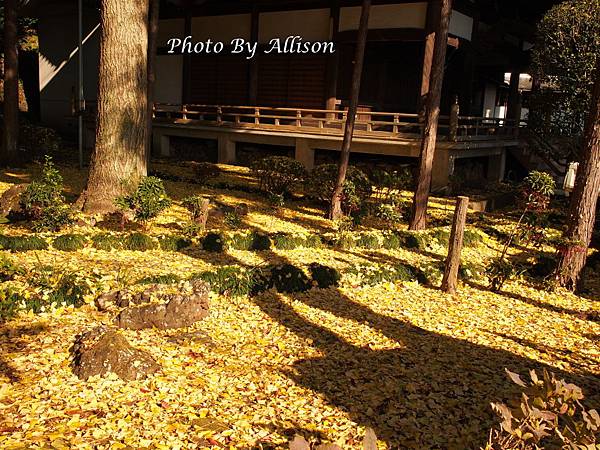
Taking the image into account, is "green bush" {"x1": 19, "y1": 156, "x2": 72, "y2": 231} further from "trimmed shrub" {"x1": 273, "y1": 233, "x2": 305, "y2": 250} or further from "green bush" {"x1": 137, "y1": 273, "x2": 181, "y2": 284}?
"trimmed shrub" {"x1": 273, "y1": 233, "x2": 305, "y2": 250}

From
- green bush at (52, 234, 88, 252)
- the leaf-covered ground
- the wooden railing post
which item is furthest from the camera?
the wooden railing post

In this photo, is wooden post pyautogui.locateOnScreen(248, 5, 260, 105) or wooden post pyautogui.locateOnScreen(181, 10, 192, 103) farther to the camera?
wooden post pyautogui.locateOnScreen(181, 10, 192, 103)

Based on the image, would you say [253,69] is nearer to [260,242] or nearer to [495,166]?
[495,166]

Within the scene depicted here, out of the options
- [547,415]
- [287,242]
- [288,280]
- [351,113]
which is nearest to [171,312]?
[288,280]

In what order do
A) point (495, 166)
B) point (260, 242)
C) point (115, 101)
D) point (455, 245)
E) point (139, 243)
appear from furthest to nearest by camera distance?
point (495, 166) < point (115, 101) < point (260, 242) < point (139, 243) < point (455, 245)

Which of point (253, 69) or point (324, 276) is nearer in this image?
point (324, 276)

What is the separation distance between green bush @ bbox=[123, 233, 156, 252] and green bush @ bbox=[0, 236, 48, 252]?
1.28 metres

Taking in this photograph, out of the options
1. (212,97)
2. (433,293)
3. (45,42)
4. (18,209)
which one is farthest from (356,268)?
(45,42)

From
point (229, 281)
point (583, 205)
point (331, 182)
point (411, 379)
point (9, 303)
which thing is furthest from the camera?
point (331, 182)

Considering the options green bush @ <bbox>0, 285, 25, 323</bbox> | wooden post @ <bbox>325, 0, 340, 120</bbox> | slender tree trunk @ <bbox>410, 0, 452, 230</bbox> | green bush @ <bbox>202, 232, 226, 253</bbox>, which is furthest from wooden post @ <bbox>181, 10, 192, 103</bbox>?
green bush @ <bbox>0, 285, 25, 323</bbox>

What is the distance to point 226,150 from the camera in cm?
2134

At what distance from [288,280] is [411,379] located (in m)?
3.07

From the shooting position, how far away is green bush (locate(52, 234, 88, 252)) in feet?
28.3

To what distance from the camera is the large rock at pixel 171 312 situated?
6.30m
